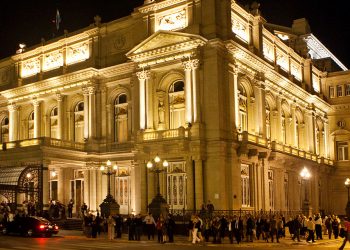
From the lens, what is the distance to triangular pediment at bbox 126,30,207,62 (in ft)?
135

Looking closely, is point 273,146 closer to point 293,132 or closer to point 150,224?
point 293,132

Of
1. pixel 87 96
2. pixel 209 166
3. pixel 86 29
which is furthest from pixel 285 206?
pixel 86 29

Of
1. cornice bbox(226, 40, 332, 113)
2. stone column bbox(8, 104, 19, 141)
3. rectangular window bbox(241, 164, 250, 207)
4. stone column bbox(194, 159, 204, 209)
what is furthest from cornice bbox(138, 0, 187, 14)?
stone column bbox(8, 104, 19, 141)

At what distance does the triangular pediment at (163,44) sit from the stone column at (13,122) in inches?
728

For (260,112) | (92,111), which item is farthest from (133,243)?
(92,111)

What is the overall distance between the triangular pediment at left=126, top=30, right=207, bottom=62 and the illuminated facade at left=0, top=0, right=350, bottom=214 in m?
0.09

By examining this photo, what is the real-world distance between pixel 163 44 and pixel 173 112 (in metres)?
5.51

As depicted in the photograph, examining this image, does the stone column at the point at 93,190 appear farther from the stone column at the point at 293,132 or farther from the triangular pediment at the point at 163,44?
the stone column at the point at 293,132

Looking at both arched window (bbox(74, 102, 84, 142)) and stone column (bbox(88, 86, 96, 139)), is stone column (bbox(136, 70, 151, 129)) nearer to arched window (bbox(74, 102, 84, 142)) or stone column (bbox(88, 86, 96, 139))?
stone column (bbox(88, 86, 96, 139))

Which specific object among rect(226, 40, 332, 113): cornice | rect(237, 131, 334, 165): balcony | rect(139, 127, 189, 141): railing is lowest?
rect(237, 131, 334, 165): balcony

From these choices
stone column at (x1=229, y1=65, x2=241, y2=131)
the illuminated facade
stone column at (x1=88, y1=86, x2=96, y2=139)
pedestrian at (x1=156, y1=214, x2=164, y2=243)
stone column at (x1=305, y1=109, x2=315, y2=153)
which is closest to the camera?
pedestrian at (x1=156, y1=214, x2=164, y2=243)

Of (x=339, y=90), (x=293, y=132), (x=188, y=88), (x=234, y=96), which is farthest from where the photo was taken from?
(x=339, y=90)

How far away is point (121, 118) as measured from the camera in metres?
49.0

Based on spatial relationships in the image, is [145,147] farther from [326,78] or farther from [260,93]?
[326,78]
